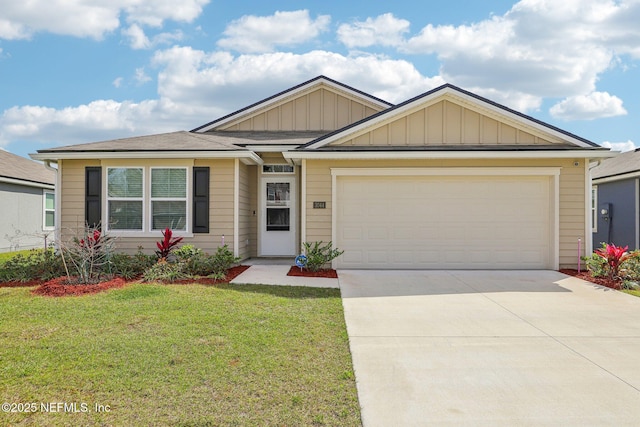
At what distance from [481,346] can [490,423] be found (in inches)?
68.8

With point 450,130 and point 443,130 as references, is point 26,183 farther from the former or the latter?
point 450,130

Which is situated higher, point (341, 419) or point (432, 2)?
point (432, 2)

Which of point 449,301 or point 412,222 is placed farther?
point 412,222

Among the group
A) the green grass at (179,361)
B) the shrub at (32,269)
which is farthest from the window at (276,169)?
the green grass at (179,361)

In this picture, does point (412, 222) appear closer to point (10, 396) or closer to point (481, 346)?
point (481, 346)

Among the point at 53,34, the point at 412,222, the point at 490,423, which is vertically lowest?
the point at 490,423

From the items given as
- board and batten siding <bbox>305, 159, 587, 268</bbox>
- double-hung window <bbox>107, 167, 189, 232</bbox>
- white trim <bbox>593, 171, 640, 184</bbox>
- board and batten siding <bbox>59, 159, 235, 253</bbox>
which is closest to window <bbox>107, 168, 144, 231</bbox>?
double-hung window <bbox>107, 167, 189, 232</bbox>

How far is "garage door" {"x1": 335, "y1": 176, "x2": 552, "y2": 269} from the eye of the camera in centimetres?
992

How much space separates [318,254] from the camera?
938 centimetres

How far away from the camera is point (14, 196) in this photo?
591 inches

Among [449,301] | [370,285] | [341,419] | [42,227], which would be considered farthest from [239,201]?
[42,227]

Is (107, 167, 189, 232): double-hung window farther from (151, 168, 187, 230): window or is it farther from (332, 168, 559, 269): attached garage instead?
(332, 168, 559, 269): attached garage

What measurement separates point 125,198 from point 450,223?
25.7ft

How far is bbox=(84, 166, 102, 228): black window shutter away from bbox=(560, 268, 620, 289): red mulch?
11016mm
